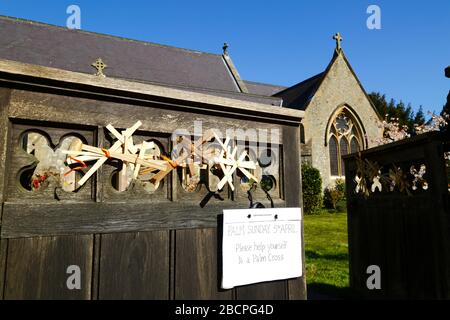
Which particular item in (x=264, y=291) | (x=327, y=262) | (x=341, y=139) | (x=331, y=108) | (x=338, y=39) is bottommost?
(x=327, y=262)

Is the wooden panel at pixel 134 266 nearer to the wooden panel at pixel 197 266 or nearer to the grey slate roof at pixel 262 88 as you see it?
the wooden panel at pixel 197 266

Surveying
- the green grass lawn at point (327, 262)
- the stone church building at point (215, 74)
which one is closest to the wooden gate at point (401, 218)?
the green grass lawn at point (327, 262)

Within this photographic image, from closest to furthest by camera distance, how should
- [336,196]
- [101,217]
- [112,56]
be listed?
[101,217], [112,56], [336,196]

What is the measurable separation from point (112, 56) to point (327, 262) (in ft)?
48.7

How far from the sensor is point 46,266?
52.4 inches

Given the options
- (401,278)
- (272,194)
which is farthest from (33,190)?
(401,278)

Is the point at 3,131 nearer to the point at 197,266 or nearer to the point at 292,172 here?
the point at 197,266

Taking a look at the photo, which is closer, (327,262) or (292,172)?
(292,172)

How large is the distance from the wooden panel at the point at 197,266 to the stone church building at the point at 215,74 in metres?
12.3

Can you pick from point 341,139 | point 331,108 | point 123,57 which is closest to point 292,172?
point 123,57

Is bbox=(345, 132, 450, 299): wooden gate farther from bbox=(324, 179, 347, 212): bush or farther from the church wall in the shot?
the church wall

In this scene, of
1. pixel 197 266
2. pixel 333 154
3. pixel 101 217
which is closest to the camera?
pixel 101 217
